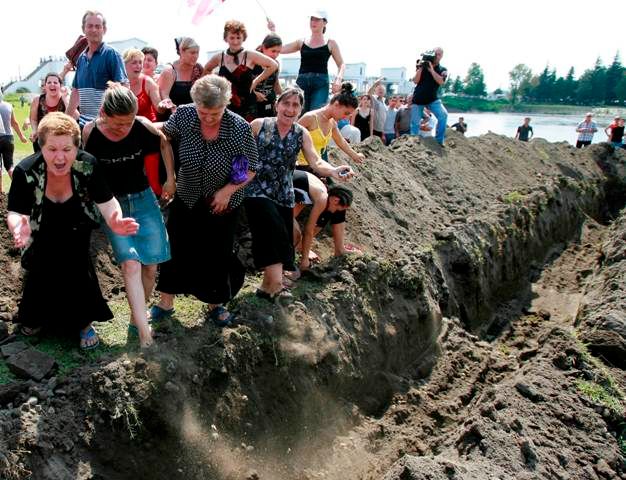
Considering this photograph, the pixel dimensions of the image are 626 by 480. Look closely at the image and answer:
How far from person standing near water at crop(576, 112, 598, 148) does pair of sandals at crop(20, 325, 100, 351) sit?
1878 cm

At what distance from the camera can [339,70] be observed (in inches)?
304

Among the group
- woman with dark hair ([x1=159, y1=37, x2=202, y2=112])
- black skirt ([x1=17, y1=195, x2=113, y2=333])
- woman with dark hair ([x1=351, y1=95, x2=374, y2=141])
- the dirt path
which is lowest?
the dirt path

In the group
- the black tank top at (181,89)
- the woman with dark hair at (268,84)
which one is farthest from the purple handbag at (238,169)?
the woman with dark hair at (268,84)

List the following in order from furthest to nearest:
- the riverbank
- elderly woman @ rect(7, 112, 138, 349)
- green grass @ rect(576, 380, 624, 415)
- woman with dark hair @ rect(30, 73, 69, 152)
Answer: the riverbank → woman with dark hair @ rect(30, 73, 69, 152) → green grass @ rect(576, 380, 624, 415) → elderly woman @ rect(7, 112, 138, 349)

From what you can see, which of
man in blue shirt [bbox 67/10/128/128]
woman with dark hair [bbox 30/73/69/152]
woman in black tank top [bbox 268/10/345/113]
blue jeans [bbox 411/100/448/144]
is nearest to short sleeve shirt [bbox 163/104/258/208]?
man in blue shirt [bbox 67/10/128/128]

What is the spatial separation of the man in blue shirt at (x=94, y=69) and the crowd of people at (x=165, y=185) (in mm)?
12

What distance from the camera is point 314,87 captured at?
7738 millimetres

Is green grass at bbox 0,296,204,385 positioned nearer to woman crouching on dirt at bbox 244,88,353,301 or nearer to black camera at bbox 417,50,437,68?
woman crouching on dirt at bbox 244,88,353,301

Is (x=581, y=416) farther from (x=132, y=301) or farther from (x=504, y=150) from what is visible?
(x=504, y=150)

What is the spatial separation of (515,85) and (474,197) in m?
70.6

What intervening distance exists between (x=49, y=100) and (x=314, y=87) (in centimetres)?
333

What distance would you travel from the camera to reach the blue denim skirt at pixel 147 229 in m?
4.41

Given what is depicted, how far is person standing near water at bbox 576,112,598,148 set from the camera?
752 inches

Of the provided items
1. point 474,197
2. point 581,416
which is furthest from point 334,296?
point 474,197
